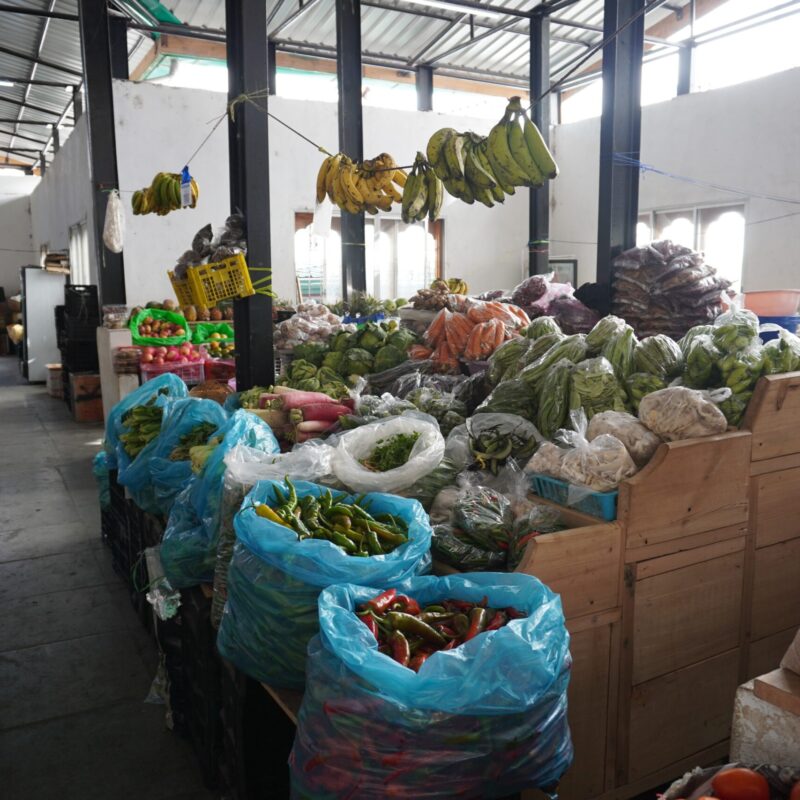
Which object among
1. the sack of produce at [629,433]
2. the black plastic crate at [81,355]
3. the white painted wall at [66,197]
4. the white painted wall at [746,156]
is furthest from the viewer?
the white painted wall at [66,197]

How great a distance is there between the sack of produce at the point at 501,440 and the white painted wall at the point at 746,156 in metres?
6.96

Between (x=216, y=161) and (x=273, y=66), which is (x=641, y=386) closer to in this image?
(x=216, y=161)

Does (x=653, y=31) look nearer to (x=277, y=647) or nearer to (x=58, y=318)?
(x=58, y=318)

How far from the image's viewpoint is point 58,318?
10.6 metres

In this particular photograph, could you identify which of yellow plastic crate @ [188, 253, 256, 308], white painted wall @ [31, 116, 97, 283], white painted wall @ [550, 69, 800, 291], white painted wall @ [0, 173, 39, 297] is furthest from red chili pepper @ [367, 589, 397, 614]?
white painted wall @ [0, 173, 39, 297]

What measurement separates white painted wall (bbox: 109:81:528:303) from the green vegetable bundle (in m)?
7.85

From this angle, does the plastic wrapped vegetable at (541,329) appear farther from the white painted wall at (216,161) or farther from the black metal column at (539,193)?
the white painted wall at (216,161)

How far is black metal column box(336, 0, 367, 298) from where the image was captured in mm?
6793

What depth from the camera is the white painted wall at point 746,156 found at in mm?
8250

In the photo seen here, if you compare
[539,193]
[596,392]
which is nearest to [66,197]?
[539,193]

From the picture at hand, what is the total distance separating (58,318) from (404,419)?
9344 mm

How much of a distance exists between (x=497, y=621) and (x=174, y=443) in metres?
2.07

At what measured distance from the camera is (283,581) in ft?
5.82

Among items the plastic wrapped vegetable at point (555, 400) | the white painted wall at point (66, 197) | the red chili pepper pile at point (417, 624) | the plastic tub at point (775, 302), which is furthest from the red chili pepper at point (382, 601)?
the white painted wall at point (66, 197)
